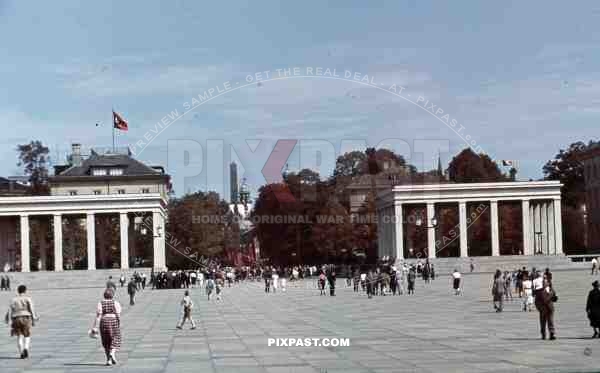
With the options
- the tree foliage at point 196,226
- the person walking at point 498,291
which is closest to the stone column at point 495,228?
the tree foliage at point 196,226

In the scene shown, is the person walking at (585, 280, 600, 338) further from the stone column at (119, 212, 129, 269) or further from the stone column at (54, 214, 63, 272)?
the stone column at (54, 214, 63, 272)

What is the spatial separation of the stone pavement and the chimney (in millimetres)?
93416

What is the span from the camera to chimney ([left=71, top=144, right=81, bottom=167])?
Answer: 144 metres

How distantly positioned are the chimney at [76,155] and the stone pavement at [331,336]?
93.4m

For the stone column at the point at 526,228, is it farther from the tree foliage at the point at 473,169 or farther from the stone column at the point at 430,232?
the tree foliage at the point at 473,169

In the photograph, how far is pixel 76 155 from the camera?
144 metres

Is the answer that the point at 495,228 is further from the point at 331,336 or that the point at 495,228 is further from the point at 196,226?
the point at 331,336

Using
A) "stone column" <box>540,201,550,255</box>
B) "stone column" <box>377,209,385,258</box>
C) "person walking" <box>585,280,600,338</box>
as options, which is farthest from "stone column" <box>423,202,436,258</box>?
"person walking" <box>585,280,600,338</box>

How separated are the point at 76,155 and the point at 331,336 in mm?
116919

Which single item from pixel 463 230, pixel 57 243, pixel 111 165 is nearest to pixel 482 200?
pixel 463 230

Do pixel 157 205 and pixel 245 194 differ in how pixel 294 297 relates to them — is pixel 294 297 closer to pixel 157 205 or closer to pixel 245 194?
pixel 157 205

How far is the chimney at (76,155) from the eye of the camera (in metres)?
144

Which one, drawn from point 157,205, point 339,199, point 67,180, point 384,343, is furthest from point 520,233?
point 384,343

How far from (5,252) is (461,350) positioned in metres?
102
